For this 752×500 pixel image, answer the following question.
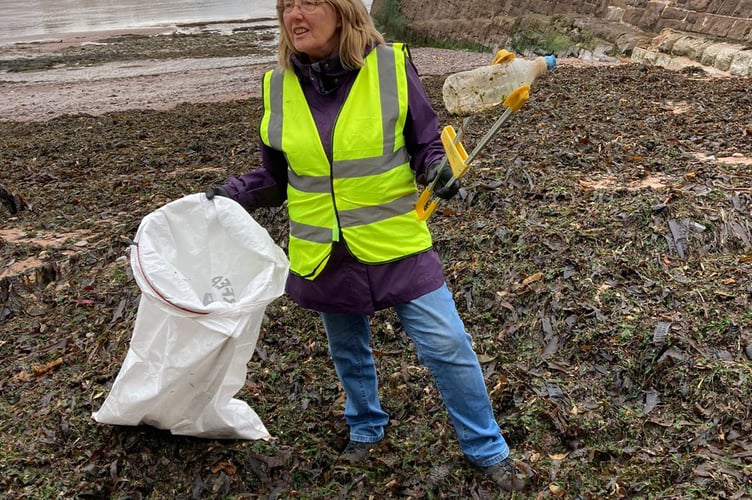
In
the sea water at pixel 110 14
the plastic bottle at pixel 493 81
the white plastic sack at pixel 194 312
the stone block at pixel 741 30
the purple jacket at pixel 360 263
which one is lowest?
the sea water at pixel 110 14

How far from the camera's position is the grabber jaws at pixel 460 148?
6.94 ft

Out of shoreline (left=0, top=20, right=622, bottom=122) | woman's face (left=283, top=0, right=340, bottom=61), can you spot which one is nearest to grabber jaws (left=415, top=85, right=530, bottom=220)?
woman's face (left=283, top=0, right=340, bottom=61)

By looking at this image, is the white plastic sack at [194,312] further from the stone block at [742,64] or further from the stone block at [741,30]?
the stone block at [741,30]

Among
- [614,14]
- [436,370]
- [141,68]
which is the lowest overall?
[141,68]

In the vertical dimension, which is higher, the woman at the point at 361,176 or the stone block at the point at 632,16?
the woman at the point at 361,176

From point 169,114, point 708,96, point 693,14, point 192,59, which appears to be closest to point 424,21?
point 192,59

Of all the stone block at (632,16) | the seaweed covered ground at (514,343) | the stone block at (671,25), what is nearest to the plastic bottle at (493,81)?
the seaweed covered ground at (514,343)

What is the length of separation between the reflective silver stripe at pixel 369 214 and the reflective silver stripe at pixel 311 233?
73 mm

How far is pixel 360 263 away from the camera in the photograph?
239 cm

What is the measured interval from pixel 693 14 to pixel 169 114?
937cm

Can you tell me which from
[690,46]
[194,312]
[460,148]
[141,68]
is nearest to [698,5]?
[690,46]

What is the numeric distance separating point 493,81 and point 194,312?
1284mm

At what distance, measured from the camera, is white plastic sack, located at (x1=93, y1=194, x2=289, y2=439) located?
2389mm

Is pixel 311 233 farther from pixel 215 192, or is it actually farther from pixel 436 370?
pixel 436 370
